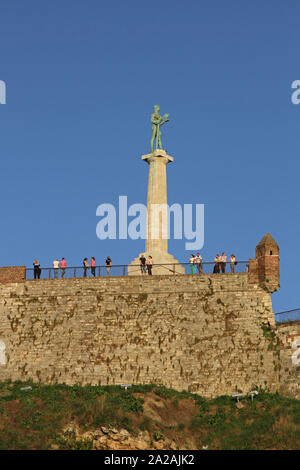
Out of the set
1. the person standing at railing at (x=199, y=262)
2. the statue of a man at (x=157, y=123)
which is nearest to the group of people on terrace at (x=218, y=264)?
the person standing at railing at (x=199, y=262)

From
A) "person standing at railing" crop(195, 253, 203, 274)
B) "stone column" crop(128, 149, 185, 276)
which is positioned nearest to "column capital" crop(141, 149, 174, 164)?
"stone column" crop(128, 149, 185, 276)

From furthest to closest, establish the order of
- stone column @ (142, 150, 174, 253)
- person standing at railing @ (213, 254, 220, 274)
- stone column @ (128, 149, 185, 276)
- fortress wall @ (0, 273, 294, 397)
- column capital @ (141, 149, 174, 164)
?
1. column capital @ (141, 149, 174, 164)
2. stone column @ (142, 150, 174, 253)
3. stone column @ (128, 149, 185, 276)
4. person standing at railing @ (213, 254, 220, 274)
5. fortress wall @ (0, 273, 294, 397)

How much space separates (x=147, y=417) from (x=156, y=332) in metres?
5.88

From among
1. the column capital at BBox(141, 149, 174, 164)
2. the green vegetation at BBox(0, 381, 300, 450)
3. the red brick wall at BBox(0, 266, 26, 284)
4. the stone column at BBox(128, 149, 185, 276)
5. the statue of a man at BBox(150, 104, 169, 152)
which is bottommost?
the green vegetation at BBox(0, 381, 300, 450)

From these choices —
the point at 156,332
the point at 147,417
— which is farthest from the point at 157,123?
the point at 147,417

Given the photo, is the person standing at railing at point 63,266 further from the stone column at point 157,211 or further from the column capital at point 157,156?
the column capital at point 157,156

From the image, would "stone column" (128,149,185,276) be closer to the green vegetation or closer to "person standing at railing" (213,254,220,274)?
"person standing at railing" (213,254,220,274)

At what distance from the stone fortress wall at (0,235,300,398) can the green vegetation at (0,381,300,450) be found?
119 centimetres

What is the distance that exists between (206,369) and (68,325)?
7.73 metres

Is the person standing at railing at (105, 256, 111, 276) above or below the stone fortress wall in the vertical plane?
above

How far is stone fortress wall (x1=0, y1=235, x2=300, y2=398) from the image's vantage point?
46.2 meters

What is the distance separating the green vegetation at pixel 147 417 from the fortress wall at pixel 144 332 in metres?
1.16
